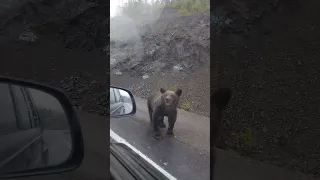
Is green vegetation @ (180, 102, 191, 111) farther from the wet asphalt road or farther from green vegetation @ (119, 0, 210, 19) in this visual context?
green vegetation @ (119, 0, 210, 19)

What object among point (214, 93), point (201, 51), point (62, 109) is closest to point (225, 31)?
point (201, 51)

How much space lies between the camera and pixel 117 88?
1314 millimetres

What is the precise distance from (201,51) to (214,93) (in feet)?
0.60

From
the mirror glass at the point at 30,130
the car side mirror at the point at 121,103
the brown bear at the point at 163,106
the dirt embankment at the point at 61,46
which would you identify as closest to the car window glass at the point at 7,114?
the mirror glass at the point at 30,130

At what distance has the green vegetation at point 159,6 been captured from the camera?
1244mm

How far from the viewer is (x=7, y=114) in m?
0.86

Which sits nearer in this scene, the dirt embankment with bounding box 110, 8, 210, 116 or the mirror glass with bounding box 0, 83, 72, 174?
the mirror glass with bounding box 0, 83, 72, 174

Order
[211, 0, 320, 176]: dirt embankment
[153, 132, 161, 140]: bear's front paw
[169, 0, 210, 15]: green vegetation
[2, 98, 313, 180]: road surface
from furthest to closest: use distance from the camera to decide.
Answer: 1. [153, 132, 161, 140]: bear's front paw
2. [169, 0, 210, 15]: green vegetation
3. [2, 98, 313, 180]: road surface
4. [211, 0, 320, 176]: dirt embankment

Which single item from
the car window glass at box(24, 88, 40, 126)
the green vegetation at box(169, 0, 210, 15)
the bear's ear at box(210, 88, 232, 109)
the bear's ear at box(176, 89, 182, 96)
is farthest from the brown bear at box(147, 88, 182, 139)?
the car window glass at box(24, 88, 40, 126)

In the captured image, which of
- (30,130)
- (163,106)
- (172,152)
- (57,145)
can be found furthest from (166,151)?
(30,130)

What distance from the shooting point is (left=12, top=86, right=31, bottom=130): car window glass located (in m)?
0.88

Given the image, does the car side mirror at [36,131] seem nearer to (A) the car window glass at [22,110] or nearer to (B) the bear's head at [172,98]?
(A) the car window glass at [22,110]

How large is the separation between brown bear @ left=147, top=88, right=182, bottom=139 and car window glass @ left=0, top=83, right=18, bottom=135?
603mm

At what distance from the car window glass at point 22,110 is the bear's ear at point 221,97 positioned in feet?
2.25
